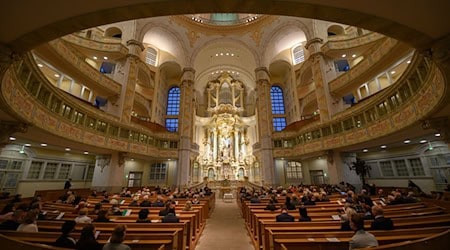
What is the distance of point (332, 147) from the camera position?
41.2 ft

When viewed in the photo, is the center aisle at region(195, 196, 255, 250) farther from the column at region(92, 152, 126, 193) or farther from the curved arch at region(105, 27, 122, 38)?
the curved arch at region(105, 27, 122, 38)

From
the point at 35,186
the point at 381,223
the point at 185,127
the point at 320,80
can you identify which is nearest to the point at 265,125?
the point at 320,80

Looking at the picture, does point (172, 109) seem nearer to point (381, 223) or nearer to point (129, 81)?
point (129, 81)

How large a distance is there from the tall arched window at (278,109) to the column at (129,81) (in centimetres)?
1623

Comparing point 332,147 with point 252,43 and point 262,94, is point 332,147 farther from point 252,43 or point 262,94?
point 252,43

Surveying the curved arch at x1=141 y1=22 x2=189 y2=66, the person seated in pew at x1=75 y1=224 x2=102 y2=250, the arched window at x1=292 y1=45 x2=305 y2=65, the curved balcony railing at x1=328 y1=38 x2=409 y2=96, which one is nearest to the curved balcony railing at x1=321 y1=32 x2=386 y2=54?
the curved balcony railing at x1=328 y1=38 x2=409 y2=96

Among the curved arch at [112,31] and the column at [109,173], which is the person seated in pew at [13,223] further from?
the curved arch at [112,31]

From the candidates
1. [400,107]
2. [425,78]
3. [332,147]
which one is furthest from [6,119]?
[332,147]

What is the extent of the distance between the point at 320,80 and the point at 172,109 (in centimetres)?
1752

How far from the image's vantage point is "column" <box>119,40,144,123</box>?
574 inches

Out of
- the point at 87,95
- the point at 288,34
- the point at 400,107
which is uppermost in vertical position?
the point at 288,34

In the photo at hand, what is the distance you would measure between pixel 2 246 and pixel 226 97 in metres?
26.9

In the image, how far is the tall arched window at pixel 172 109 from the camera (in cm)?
2393

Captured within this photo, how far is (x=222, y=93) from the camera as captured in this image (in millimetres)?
28875
